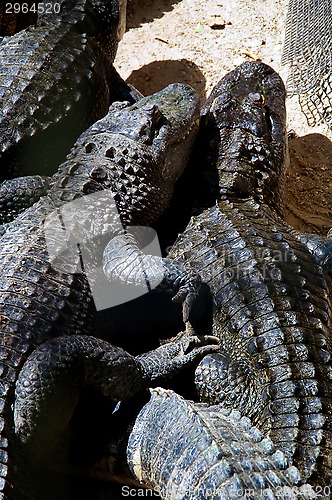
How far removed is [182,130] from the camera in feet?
11.2

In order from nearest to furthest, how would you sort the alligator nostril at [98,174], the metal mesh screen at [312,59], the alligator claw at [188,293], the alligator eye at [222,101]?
the alligator claw at [188,293]
the alligator nostril at [98,174]
the alligator eye at [222,101]
the metal mesh screen at [312,59]

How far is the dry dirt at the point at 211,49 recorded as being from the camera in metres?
4.29

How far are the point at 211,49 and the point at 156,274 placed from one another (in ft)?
8.83

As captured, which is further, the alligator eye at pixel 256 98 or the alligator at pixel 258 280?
the alligator eye at pixel 256 98

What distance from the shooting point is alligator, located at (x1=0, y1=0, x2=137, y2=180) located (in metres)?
3.61

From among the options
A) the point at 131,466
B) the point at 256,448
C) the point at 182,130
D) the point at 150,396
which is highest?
the point at 182,130

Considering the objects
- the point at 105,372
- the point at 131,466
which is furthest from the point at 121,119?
the point at 131,466

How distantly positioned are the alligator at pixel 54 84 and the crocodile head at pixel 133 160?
0.35m

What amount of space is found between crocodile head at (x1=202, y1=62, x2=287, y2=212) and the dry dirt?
0.49m

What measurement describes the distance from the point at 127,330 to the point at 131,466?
0.73 m

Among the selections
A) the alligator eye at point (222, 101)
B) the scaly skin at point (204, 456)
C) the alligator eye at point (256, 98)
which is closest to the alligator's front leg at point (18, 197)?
the alligator eye at point (222, 101)

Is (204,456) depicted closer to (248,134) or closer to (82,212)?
(82,212)

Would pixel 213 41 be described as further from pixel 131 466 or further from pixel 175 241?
pixel 131 466

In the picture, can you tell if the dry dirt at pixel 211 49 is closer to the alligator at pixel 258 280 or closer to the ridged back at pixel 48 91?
the alligator at pixel 258 280
